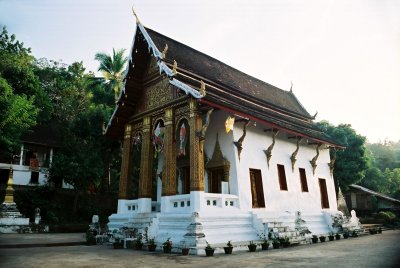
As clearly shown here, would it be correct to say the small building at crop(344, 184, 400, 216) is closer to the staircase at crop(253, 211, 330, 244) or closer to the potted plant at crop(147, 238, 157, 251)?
the staircase at crop(253, 211, 330, 244)

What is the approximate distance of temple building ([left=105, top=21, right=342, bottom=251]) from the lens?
10.8m

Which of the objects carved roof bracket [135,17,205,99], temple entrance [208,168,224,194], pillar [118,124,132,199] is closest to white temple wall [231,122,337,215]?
temple entrance [208,168,224,194]

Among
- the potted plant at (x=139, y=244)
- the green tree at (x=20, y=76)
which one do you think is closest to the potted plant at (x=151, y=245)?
the potted plant at (x=139, y=244)

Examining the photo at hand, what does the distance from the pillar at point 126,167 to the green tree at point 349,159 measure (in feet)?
52.4

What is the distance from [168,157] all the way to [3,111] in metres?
12.7

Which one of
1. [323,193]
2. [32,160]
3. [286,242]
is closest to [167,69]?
[286,242]

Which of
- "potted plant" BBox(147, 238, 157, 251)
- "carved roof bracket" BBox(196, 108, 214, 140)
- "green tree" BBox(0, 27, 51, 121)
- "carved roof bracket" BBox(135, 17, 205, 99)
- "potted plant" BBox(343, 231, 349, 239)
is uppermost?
"green tree" BBox(0, 27, 51, 121)

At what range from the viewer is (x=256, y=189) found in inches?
505

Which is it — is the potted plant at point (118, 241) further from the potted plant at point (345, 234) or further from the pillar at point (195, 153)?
the potted plant at point (345, 234)

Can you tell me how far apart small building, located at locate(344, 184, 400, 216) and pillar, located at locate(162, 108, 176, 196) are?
2397cm

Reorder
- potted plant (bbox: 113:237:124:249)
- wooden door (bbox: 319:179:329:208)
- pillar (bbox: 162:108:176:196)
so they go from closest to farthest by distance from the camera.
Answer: potted plant (bbox: 113:237:124:249) < pillar (bbox: 162:108:176:196) < wooden door (bbox: 319:179:329:208)

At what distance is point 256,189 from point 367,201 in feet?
75.1

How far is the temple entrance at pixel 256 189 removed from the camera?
1260 centimetres

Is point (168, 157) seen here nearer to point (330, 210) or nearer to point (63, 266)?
point (63, 266)
